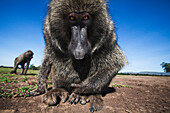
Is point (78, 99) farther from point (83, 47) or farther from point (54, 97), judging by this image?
point (83, 47)

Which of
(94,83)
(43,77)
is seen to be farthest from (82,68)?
(43,77)

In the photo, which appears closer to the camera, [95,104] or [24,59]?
[95,104]

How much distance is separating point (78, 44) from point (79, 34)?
0.23 meters

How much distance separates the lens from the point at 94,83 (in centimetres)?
226

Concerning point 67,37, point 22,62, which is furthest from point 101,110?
point 22,62

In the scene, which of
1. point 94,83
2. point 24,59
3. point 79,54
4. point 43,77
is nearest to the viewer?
point 79,54

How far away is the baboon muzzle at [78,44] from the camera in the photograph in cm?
196

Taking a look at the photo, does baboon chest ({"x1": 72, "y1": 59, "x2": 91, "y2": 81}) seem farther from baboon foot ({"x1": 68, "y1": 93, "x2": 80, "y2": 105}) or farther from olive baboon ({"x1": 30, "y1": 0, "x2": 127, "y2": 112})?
baboon foot ({"x1": 68, "y1": 93, "x2": 80, "y2": 105})

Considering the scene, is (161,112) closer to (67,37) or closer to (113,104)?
(113,104)

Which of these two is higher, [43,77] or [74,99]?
[43,77]

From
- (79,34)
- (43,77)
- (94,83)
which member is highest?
(79,34)

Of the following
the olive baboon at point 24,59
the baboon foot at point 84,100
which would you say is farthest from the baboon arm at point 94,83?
the olive baboon at point 24,59

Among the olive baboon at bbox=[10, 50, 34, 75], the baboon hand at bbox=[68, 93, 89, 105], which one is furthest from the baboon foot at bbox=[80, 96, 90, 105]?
the olive baboon at bbox=[10, 50, 34, 75]

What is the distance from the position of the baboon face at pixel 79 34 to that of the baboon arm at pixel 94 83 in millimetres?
598
